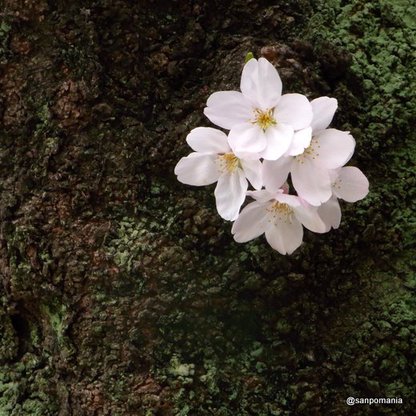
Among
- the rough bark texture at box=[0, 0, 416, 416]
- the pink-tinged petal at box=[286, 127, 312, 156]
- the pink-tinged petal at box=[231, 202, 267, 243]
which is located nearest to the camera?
the pink-tinged petal at box=[286, 127, 312, 156]

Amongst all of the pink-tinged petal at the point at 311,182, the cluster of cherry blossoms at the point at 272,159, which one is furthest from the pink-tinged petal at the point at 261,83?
the pink-tinged petal at the point at 311,182

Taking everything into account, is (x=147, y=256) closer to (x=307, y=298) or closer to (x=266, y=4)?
(x=307, y=298)

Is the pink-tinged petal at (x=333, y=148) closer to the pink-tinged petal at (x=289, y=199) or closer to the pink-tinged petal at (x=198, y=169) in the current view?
the pink-tinged petal at (x=289, y=199)

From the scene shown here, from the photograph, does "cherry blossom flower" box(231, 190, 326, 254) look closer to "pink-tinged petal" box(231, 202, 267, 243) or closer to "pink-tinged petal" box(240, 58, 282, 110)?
"pink-tinged petal" box(231, 202, 267, 243)

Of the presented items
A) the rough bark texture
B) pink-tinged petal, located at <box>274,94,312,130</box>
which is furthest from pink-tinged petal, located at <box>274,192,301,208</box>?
the rough bark texture

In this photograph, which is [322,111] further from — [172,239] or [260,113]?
[172,239]

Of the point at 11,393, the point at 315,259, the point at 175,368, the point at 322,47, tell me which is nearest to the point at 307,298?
the point at 315,259
